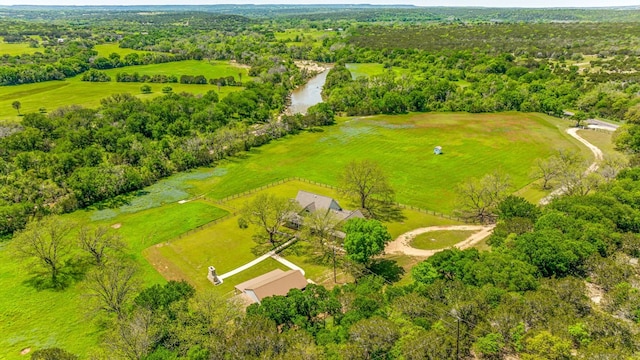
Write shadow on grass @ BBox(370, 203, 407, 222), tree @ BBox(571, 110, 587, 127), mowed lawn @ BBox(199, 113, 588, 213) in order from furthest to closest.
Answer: tree @ BBox(571, 110, 587, 127)
mowed lawn @ BBox(199, 113, 588, 213)
shadow on grass @ BBox(370, 203, 407, 222)

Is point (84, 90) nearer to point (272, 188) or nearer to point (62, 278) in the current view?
point (272, 188)

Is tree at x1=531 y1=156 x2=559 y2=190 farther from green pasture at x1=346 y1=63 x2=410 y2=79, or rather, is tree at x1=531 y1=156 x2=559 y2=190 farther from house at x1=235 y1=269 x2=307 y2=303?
green pasture at x1=346 y1=63 x2=410 y2=79

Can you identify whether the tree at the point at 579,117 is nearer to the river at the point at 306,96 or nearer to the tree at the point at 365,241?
the river at the point at 306,96

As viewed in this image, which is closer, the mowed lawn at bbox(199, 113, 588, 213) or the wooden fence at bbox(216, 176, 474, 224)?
the wooden fence at bbox(216, 176, 474, 224)

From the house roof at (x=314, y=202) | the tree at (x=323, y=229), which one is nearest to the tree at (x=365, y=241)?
the tree at (x=323, y=229)

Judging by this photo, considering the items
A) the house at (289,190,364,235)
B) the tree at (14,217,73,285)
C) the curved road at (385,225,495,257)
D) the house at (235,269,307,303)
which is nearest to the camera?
the house at (235,269,307,303)

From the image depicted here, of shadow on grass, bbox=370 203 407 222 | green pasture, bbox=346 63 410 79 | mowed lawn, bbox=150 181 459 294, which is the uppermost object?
green pasture, bbox=346 63 410 79

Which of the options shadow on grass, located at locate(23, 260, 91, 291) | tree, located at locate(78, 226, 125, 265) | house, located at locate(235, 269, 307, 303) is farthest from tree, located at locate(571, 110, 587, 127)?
shadow on grass, located at locate(23, 260, 91, 291)

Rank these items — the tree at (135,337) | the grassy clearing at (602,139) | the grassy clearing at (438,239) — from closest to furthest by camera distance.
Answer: the tree at (135,337)
the grassy clearing at (438,239)
the grassy clearing at (602,139)
